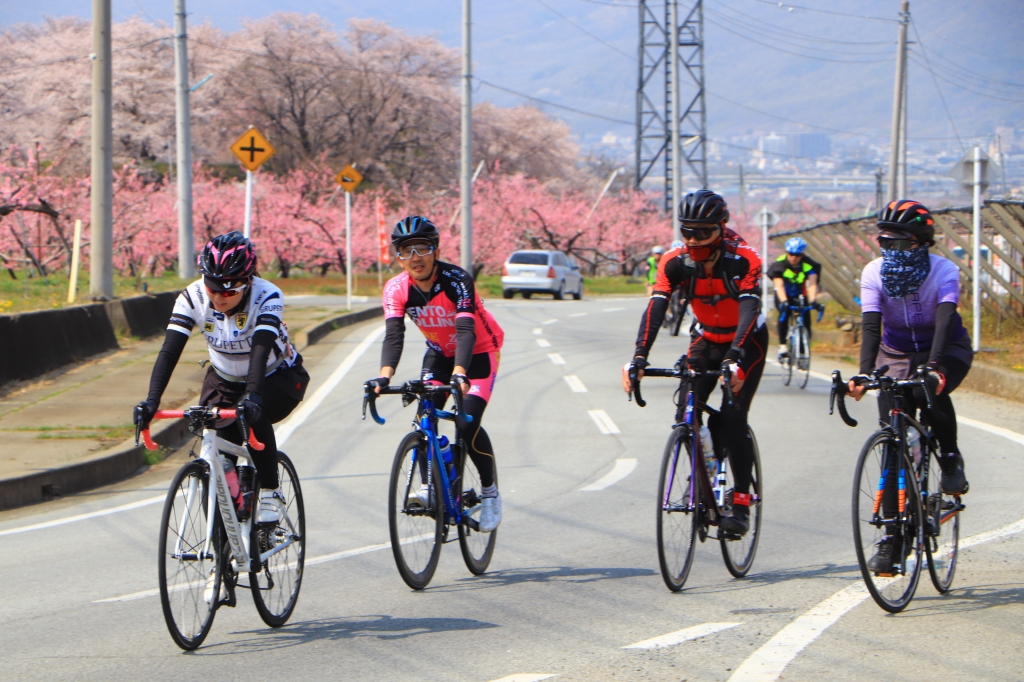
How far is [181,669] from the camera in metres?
4.66

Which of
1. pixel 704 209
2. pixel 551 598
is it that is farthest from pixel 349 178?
pixel 551 598

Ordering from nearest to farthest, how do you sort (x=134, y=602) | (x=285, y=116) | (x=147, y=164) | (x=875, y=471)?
(x=875, y=471) → (x=134, y=602) → (x=147, y=164) → (x=285, y=116)

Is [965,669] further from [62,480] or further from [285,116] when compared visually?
[285,116]

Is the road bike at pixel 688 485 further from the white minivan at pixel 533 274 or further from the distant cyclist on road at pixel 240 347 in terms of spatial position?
the white minivan at pixel 533 274

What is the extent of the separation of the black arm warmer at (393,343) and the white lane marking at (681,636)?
74.7 inches

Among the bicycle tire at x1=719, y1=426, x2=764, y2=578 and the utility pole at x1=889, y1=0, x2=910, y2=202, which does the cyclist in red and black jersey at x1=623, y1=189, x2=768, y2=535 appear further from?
the utility pole at x1=889, y1=0, x2=910, y2=202

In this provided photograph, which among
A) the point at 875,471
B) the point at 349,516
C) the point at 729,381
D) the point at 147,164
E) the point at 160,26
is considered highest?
the point at 160,26

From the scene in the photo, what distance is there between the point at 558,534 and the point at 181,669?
3059mm

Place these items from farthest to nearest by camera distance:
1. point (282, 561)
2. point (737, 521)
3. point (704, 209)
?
point (737, 521)
point (704, 209)
point (282, 561)

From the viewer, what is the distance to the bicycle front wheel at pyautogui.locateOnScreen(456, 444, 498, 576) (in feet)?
20.1

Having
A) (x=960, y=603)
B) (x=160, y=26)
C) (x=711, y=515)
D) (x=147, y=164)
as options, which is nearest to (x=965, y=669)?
(x=960, y=603)

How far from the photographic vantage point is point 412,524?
5855 millimetres

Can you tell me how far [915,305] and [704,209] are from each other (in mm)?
1099

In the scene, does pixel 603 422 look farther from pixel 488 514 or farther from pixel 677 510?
pixel 677 510
